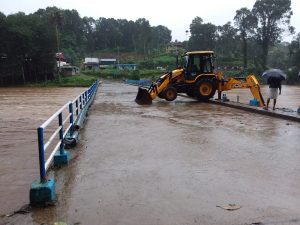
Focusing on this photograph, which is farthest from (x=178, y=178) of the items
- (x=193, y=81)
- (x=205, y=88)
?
(x=205, y=88)

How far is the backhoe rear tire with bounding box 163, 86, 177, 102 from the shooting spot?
20.3 meters

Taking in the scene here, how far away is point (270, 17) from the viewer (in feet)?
261

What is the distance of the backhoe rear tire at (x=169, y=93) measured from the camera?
20266 millimetres

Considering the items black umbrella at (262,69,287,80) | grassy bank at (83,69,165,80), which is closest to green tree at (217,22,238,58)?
grassy bank at (83,69,165,80)

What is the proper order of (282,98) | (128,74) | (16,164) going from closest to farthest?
(16,164) < (282,98) < (128,74)

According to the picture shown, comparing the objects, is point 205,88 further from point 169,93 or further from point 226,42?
point 226,42

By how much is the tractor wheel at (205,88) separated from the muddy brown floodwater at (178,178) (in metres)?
9.04

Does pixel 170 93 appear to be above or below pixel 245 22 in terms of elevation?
below

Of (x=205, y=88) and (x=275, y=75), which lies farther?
(x=205, y=88)

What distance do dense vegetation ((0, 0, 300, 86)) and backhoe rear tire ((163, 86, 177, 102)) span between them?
47.1 meters

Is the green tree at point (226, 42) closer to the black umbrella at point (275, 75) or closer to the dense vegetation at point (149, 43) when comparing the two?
the dense vegetation at point (149, 43)

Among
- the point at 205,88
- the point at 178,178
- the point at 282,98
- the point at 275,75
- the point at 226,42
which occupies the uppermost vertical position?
the point at 226,42

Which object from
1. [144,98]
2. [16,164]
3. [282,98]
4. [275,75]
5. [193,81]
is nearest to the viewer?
[16,164]

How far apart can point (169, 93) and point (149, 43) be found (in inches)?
4329
